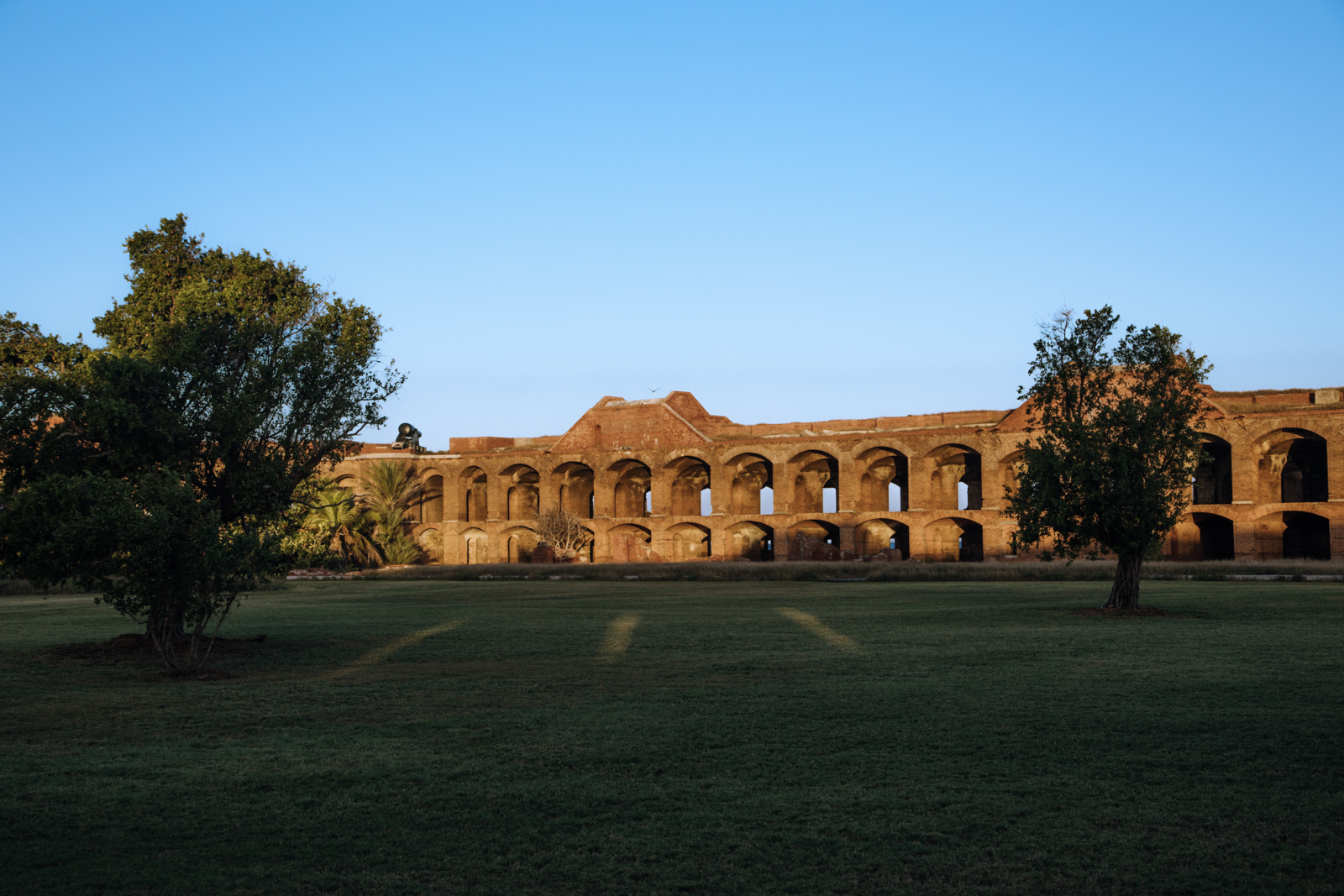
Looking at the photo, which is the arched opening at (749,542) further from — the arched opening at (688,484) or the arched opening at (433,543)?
the arched opening at (433,543)

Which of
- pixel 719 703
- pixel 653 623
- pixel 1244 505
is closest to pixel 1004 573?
pixel 1244 505

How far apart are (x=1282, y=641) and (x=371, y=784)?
33.2 ft

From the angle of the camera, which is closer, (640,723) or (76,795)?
(76,795)

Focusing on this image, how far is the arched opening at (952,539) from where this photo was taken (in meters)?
38.9

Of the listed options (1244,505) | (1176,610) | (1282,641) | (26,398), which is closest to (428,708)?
(26,398)

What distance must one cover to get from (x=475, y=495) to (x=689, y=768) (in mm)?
42802

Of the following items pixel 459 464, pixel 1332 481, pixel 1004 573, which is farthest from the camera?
pixel 459 464

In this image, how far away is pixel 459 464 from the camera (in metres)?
46.0

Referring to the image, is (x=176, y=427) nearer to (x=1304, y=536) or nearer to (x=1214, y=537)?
(x=1214, y=537)

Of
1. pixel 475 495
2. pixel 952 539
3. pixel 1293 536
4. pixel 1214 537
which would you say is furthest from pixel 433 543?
pixel 1293 536

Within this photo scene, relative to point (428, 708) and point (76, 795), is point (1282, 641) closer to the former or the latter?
point (428, 708)

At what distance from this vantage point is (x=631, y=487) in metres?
45.3

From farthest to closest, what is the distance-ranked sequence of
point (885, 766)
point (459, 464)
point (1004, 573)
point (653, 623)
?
point (459, 464), point (1004, 573), point (653, 623), point (885, 766)

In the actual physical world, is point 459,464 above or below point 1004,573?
above
